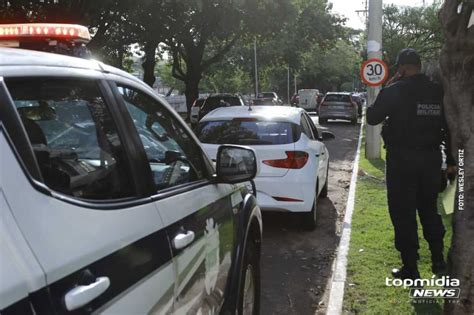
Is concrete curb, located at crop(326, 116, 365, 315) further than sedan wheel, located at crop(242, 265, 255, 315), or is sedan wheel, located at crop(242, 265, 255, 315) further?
concrete curb, located at crop(326, 116, 365, 315)

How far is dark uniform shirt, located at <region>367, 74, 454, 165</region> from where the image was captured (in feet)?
14.1

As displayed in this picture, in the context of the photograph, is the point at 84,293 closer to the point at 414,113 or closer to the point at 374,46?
the point at 414,113

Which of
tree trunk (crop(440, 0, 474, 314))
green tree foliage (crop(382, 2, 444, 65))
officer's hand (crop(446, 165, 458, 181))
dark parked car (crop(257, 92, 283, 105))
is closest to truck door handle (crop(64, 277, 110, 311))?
tree trunk (crop(440, 0, 474, 314))

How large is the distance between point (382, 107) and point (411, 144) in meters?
0.39

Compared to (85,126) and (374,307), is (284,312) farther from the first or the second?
(85,126)

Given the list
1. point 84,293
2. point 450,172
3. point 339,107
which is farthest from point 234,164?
point 339,107

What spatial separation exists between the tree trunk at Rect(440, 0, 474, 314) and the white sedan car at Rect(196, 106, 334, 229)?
271 centimetres

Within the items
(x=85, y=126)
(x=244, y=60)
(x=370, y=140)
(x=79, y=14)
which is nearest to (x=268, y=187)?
(x=85, y=126)

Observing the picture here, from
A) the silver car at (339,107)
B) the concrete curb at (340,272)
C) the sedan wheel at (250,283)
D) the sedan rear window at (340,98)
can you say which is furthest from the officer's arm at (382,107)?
the sedan rear window at (340,98)

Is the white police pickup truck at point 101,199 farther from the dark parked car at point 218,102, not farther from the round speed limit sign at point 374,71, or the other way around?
the dark parked car at point 218,102

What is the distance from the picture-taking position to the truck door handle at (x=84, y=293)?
1435 mm

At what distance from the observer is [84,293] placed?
4.89 feet

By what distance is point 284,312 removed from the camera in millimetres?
4309

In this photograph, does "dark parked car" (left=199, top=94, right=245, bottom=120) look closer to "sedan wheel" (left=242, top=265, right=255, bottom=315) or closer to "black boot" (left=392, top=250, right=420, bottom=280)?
"black boot" (left=392, top=250, right=420, bottom=280)
